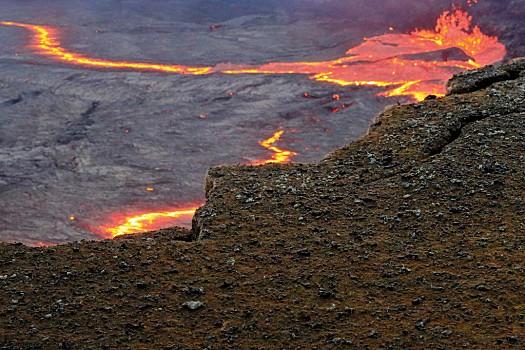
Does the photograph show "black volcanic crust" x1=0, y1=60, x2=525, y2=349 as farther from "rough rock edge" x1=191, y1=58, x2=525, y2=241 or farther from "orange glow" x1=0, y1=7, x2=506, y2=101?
"orange glow" x1=0, y1=7, x2=506, y2=101

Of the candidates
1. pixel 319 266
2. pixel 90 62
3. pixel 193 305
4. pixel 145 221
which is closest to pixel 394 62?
pixel 90 62

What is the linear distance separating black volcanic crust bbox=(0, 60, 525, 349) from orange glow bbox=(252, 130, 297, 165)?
10998mm

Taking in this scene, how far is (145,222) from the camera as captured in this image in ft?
44.6

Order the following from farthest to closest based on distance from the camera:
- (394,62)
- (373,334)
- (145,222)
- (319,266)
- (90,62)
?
(90,62)
(394,62)
(145,222)
(319,266)
(373,334)

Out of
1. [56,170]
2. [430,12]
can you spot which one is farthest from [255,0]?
[56,170]

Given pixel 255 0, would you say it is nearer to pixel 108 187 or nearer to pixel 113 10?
pixel 113 10

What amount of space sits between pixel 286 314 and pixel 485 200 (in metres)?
2.06

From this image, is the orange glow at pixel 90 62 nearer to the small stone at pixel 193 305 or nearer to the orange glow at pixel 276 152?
the orange glow at pixel 276 152

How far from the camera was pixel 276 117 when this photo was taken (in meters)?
20.9

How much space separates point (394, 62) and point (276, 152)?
11983mm

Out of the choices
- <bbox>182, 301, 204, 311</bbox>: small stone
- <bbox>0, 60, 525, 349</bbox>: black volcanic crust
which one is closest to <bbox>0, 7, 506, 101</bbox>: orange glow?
<bbox>0, 60, 525, 349</bbox>: black volcanic crust

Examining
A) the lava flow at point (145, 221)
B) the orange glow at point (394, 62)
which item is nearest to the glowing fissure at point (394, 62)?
the orange glow at point (394, 62)

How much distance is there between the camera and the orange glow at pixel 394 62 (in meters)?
24.4

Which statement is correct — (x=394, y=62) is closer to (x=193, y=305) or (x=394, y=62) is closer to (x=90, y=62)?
(x=90, y=62)
